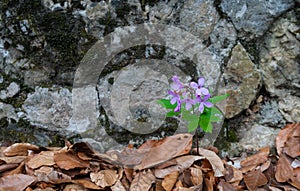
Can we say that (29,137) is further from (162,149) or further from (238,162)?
(238,162)

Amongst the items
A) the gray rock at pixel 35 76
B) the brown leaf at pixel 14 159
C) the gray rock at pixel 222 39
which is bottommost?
the brown leaf at pixel 14 159

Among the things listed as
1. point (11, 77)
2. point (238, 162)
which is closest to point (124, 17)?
point (11, 77)

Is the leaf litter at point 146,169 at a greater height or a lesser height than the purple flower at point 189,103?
lesser

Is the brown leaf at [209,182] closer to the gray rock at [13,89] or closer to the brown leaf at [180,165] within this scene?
the brown leaf at [180,165]

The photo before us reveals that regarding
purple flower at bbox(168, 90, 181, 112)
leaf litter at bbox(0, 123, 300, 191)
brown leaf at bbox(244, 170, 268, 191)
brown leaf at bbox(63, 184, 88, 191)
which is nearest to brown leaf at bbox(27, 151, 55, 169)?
leaf litter at bbox(0, 123, 300, 191)

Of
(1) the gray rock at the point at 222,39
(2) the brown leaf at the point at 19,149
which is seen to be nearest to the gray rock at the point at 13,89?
(2) the brown leaf at the point at 19,149

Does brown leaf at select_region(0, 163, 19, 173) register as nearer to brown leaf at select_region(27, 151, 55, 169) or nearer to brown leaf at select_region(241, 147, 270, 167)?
brown leaf at select_region(27, 151, 55, 169)

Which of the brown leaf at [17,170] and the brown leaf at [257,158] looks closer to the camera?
the brown leaf at [17,170]
